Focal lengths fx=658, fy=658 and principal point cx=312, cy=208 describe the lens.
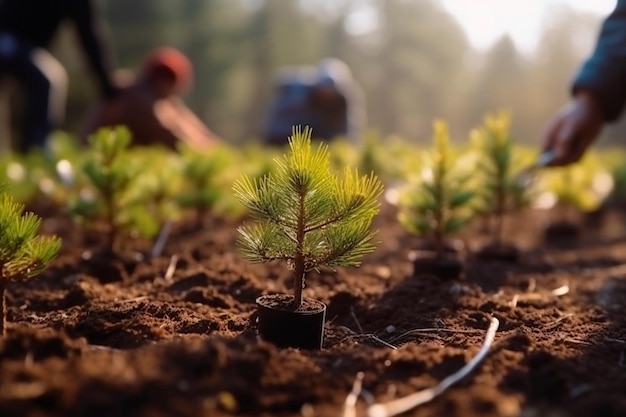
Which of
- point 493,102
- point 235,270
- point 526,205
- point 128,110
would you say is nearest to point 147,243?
point 235,270

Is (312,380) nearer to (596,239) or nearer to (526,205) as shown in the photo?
(526,205)

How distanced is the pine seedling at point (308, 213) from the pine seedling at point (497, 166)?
195 centimetres

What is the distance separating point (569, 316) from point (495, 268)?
44.9 inches

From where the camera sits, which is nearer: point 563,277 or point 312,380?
point 312,380

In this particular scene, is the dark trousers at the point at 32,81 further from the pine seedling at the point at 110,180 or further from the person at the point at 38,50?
the pine seedling at the point at 110,180

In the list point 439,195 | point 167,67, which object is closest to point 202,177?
point 439,195

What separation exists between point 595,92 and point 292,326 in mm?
2567

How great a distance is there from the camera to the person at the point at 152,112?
8.02 metres

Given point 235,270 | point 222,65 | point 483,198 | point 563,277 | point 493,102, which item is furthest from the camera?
Result: point 493,102

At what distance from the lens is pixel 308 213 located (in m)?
1.84

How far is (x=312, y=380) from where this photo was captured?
1.48m

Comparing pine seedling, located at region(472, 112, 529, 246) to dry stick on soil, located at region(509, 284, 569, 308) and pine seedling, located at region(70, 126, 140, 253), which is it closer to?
dry stick on soil, located at region(509, 284, 569, 308)

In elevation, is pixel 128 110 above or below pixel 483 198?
above

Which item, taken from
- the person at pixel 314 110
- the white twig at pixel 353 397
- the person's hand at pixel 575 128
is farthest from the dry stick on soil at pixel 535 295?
the person at pixel 314 110
